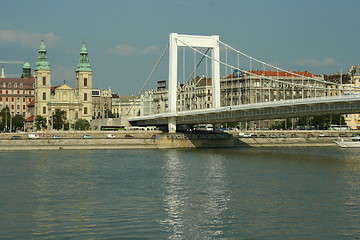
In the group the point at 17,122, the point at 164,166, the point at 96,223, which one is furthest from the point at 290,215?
the point at 17,122

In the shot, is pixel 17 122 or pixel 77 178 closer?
pixel 77 178

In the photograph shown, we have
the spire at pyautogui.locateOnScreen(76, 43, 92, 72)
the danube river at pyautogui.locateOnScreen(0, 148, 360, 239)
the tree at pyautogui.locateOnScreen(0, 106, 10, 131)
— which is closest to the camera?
the danube river at pyautogui.locateOnScreen(0, 148, 360, 239)

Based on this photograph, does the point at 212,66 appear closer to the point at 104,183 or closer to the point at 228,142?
the point at 228,142

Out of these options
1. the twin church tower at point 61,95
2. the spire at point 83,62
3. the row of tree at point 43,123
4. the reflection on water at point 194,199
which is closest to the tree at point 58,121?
the row of tree at point 43,123

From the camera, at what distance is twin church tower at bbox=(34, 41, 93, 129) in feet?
413

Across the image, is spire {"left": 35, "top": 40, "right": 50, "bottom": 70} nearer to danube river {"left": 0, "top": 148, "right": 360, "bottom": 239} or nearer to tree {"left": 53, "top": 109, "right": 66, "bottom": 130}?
tree {"left": 53, "top": 109, "right": 66, "bottom": 130}

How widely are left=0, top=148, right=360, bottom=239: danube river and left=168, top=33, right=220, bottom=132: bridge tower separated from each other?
22304 millimetres

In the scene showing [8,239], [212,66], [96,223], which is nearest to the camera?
[8,239]

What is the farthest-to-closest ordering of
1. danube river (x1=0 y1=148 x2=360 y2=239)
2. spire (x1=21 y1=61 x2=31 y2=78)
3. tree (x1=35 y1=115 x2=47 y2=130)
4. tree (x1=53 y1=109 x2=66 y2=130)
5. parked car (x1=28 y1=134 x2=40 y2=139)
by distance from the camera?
spire (x1=21 y1=61 x2=31 y2=78) < tree (x1=53 y1=109 x2=66 y2=130) < tree (x1=35 y1=115 x2=47 y2=130) < parked car (x1=28 y1=134 x2=40 y2=139) < danube river (x1=0 y1=148 x2=360 y2=239)

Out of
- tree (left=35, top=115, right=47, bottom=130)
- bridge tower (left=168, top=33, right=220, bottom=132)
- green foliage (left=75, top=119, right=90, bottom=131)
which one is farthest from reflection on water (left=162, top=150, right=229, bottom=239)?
tree (left=35, top=115, right=47, bottom=130)

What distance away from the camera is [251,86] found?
10788 cm

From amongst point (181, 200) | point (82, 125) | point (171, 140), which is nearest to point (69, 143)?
point (171, 140)

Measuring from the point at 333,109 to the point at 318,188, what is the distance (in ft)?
66.1

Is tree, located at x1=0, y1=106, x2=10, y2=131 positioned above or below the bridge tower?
below
